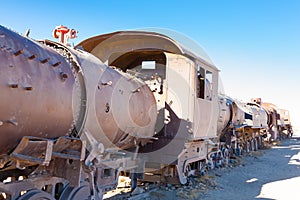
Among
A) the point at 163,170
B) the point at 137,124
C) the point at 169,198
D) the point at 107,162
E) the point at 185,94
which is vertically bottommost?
the point at 169,198

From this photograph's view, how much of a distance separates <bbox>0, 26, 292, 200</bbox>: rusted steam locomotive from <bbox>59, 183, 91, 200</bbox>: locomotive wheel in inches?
0.6

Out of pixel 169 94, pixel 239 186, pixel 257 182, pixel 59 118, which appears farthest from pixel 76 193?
pixel 257 182

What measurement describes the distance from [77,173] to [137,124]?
1718 mm

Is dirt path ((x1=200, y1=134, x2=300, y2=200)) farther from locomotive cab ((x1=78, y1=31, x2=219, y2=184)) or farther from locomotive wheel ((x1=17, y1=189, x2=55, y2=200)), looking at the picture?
locomotive wheel ((x1=17, y1=189, x2=55, y2=200))

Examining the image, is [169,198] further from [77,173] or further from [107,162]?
[77,173]

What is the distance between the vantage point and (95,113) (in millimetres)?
4242

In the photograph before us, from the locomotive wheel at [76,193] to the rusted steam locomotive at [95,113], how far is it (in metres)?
0.01

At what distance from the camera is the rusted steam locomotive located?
3125mm

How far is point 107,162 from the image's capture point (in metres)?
4.79

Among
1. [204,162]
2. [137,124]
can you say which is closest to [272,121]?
[204,162]

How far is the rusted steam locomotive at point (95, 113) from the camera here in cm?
313

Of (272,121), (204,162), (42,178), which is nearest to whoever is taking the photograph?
(42,178)

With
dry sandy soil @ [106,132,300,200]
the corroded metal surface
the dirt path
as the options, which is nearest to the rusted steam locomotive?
the corroded metal surface

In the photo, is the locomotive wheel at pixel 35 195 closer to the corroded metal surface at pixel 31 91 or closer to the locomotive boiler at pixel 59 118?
the locomotive boiler at pixel 59 118
